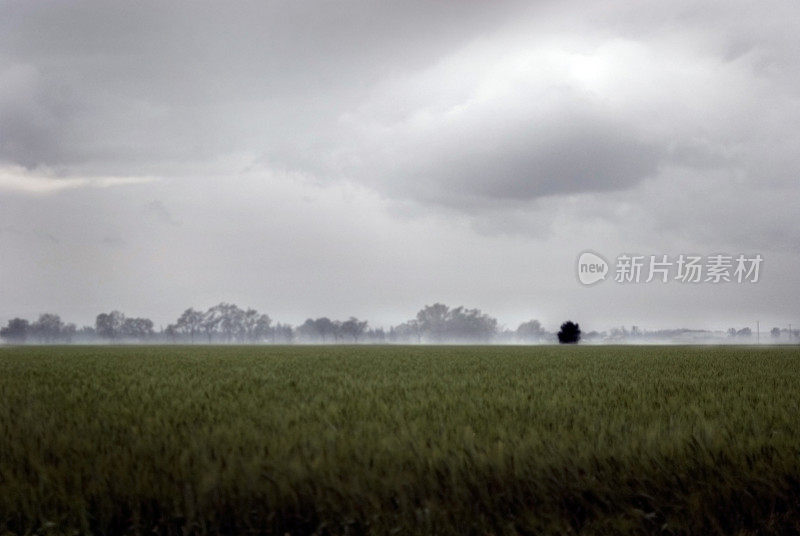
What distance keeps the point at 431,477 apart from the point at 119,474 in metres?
2.44

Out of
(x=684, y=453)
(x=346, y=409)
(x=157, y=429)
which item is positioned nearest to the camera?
(x=684, y=453)

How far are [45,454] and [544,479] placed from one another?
178 inches

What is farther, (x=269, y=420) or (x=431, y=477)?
(x=269, y=420)

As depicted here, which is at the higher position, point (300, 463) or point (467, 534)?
point (300, 463)

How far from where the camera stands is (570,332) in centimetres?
10175

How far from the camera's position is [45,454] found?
5840mm

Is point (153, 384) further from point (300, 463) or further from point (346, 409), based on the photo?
point (300, 463)

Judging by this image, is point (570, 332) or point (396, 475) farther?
point (570, 332)

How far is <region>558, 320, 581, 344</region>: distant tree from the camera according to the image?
10119cm

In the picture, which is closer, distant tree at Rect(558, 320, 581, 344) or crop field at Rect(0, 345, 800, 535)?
crop field at Rect(0, 345, 800, 535)

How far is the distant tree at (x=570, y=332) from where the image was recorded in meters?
101

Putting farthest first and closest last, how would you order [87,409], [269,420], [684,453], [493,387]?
[493,387]
[87,409]
[269,420]
[684,453]

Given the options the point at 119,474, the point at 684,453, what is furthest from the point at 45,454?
the point at 684,453

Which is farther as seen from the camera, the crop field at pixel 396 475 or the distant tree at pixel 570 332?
the distant tree at pixel 570 332
